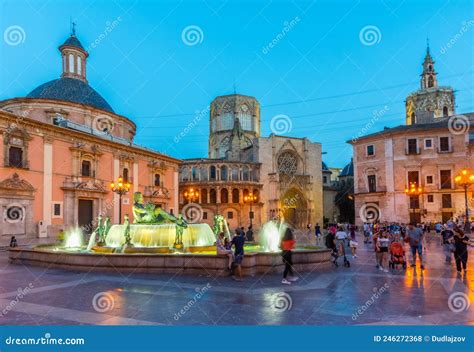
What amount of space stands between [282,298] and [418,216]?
113ft

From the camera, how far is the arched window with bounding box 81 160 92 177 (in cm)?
2908

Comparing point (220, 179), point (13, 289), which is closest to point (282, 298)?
point (13, 289)

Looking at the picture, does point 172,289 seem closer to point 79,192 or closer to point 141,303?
point 141,303

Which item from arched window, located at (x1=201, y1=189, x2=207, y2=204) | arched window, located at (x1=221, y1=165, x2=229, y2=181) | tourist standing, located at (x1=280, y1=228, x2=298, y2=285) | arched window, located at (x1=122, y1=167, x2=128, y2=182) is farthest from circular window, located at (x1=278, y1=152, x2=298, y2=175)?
tourist standing, located at (x1=280, y1=228, x2=298, y2=285)

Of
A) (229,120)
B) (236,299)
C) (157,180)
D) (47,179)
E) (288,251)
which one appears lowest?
(236,299)

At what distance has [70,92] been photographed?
36062mm

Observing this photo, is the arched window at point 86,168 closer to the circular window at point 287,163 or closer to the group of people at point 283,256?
the group of people at point 283,256

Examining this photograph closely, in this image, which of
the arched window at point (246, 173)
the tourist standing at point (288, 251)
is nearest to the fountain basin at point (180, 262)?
the tourist standing at point (288, 251)

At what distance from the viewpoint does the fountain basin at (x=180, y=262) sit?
969 centimetres

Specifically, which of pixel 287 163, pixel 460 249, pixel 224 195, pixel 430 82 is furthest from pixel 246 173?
pixel 460 249

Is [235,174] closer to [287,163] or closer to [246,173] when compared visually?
[246,173]

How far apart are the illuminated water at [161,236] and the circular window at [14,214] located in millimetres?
13193

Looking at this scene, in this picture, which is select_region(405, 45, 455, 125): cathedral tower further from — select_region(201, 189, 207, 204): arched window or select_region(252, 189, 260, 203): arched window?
select_region(201, 189, 207, 204): arched window

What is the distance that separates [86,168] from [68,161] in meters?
1.91
